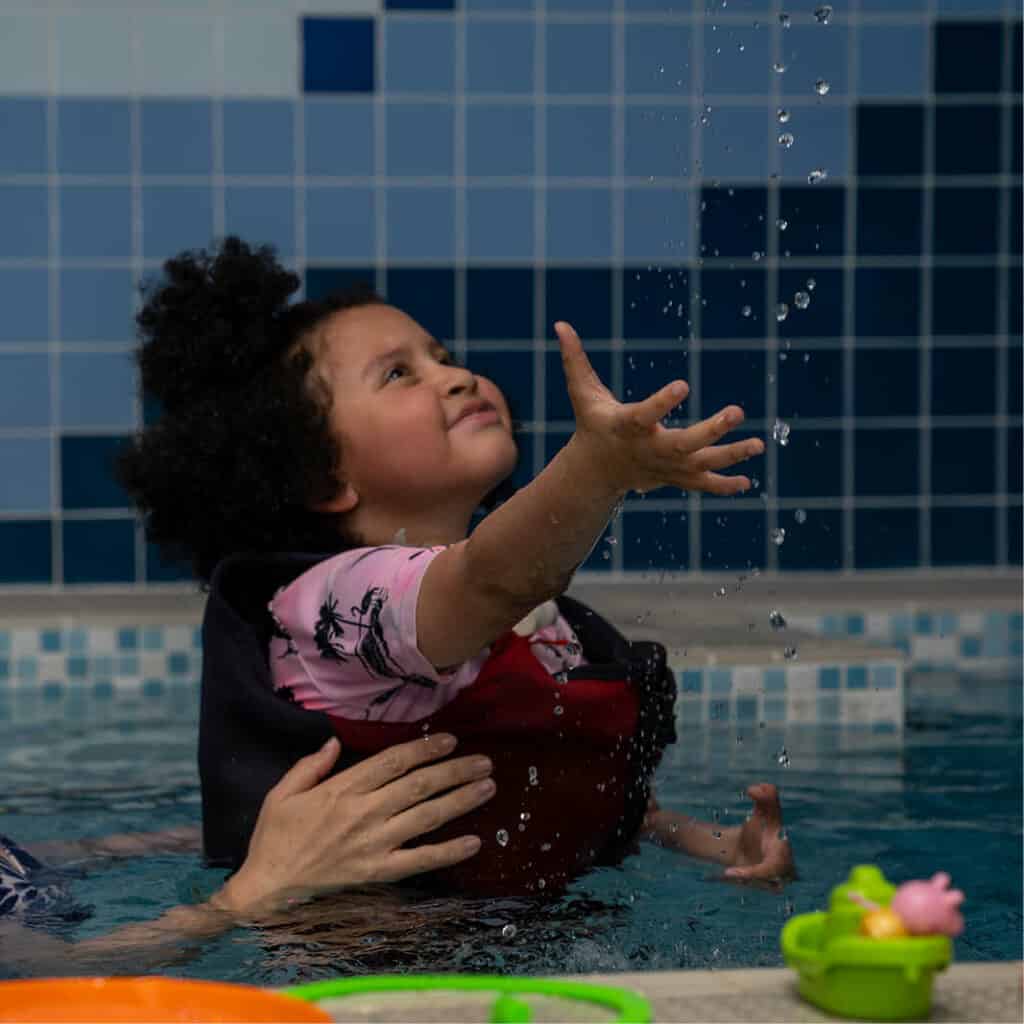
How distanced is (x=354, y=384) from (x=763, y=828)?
2.67ft

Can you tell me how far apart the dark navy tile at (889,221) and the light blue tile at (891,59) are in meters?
0.33

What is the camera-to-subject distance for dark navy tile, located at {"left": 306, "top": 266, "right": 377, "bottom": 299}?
560cm

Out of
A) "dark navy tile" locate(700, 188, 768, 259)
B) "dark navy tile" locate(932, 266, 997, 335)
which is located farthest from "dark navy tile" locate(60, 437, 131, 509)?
"dark navy tile" locate(932, 266, 997, 335)

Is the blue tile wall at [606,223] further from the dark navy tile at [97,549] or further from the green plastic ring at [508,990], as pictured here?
the green plastic ring at [508,990]

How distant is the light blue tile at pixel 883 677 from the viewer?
163 inches

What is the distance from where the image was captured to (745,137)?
5.75 meters

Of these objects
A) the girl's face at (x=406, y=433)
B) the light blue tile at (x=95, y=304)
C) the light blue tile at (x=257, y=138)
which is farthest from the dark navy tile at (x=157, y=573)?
the girl's face at (x=406, y=433)

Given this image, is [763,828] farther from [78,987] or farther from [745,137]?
[745,137]

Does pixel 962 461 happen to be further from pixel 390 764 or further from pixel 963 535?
pixel 390 764

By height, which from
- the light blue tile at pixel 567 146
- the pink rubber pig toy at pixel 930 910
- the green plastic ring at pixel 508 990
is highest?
the light blue tile at pixel 567 146

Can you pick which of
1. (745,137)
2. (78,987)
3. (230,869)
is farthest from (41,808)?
(745,137)

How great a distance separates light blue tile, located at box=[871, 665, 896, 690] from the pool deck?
305 cm

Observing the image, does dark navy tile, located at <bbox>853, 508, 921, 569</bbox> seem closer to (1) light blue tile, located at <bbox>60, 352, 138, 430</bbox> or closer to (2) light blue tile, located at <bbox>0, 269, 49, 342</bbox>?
(1) light blue tile, located at <bbox>60, 352, 138, 430</bbox>

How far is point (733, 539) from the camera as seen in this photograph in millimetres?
5715
